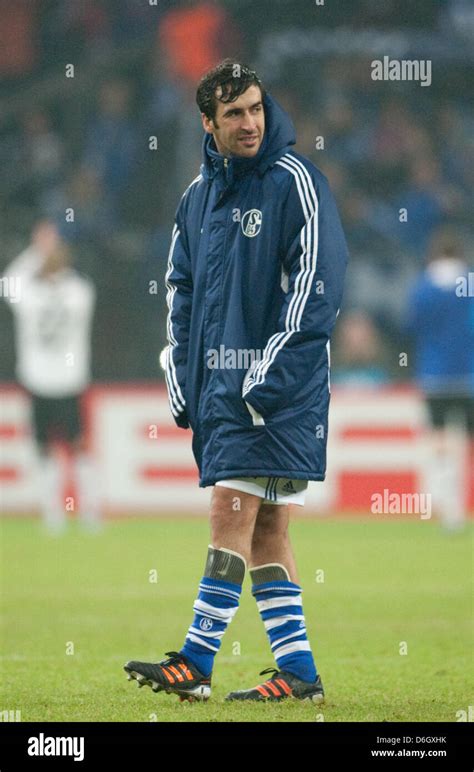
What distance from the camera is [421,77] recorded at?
710 inches

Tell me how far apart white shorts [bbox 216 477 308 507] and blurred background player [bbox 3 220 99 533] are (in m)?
8.59

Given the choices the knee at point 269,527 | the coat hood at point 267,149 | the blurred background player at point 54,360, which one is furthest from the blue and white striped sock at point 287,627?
the blurred background player at point 54,360

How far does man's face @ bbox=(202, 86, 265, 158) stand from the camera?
5.88 metres

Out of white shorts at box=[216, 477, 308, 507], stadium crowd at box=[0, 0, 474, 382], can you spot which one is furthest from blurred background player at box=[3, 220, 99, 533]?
white shorts at box=[216, 477, 308, 507]

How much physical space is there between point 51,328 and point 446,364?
3.68m

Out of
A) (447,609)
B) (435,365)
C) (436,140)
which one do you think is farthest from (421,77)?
(447,609)

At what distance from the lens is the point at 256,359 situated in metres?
5.84

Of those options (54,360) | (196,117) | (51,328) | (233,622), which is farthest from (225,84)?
(196,117)

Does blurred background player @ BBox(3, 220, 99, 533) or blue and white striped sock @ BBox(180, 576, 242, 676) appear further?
blurred background player @ BBox(3, 220, 99, 533)

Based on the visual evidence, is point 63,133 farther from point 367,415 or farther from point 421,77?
point 367,415

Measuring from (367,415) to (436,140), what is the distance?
4.80 m

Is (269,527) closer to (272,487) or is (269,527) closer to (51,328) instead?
(272,487)

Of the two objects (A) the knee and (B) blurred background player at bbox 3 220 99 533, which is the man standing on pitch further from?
(B) blurred background player at bbox 3 220 99 533
